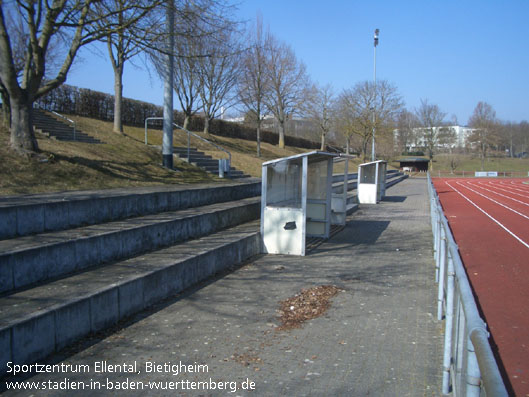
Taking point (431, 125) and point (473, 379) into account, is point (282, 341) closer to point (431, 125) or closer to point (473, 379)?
point (473, 379)

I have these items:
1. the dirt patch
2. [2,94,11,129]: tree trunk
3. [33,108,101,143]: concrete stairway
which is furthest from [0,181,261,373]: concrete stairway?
[33,108,101,143]: concrete stairway

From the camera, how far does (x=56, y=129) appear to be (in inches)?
774

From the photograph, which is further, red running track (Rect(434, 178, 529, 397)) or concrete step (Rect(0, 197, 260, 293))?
concrete step (Rect(0, 197, 260, 293))

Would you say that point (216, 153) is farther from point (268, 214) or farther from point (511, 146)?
point (511, 146)

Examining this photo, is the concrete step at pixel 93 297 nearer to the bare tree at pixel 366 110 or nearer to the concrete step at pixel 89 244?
the concrete step at pixel 89 244

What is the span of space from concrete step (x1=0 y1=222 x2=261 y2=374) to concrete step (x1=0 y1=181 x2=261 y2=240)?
1.65m

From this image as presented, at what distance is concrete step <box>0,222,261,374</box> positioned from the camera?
463 cm

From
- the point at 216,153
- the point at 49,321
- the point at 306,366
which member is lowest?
the point at 306,366

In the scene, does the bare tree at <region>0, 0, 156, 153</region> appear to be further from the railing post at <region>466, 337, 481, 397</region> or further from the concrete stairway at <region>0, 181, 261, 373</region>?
the railing post at <region>466, 337, 481, 397</region>

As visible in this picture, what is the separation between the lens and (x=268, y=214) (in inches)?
423

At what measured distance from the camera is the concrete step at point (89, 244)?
6.01 metres

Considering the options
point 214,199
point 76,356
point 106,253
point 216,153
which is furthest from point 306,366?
point 216,153

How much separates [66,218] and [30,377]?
4479mm

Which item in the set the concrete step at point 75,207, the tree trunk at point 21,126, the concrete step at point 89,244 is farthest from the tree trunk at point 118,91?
the concrete step at point 89,244
